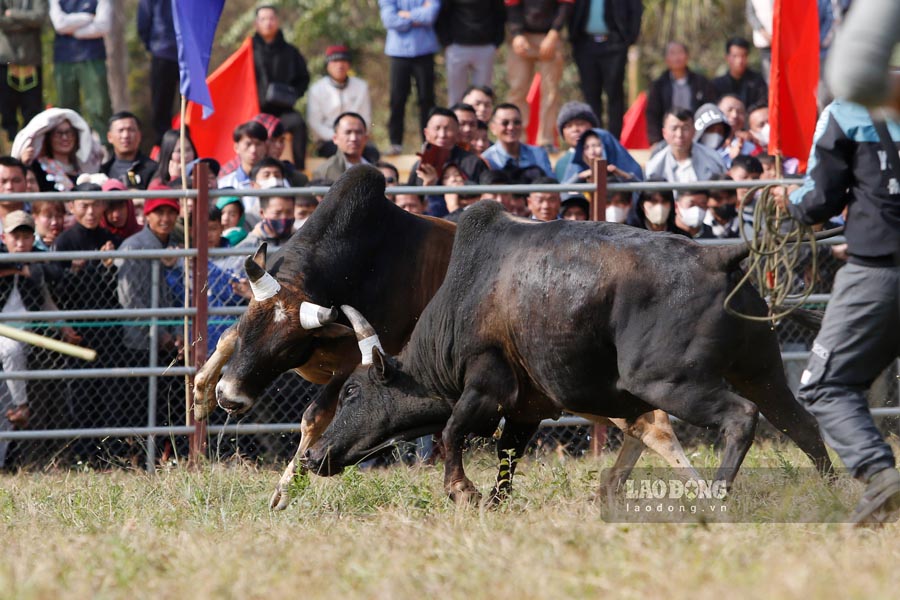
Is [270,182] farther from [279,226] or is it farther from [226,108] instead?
[226,108]

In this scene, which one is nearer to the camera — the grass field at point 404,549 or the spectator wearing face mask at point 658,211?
the grass field at point 404,549

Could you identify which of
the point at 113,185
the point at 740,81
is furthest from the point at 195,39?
the point at 740,81

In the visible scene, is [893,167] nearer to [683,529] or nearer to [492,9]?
[683,529]

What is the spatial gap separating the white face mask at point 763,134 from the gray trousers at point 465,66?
2601 mm

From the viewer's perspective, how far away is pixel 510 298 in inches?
251

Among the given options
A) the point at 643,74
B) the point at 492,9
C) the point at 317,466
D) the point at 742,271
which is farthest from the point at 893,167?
the point at 643,74

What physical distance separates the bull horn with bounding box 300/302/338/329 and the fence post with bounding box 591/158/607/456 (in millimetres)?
2516

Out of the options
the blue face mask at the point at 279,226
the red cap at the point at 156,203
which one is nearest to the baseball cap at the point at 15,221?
the red cap at the point at 156,203

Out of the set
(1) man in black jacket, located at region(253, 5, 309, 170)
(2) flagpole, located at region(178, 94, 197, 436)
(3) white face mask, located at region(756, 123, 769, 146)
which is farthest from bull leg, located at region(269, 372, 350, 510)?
(3) white face mask, located at region(756, 123, 769, 146)

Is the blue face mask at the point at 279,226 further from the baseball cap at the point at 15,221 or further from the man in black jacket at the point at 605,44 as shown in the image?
the man in black jacket at the point at 605,44

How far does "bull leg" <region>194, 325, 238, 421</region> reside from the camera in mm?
7402

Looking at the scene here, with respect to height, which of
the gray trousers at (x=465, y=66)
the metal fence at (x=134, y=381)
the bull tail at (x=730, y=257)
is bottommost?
the metal fence at (x=134, y=381)

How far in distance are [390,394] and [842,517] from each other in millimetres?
2439

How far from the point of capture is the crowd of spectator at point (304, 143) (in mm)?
9062
